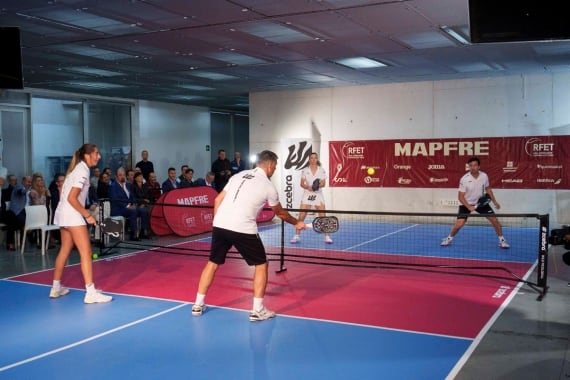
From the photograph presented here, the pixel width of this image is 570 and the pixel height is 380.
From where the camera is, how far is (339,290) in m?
7.83

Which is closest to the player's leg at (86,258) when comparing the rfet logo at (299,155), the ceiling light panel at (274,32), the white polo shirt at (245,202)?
the white polo shirt at (245,202)

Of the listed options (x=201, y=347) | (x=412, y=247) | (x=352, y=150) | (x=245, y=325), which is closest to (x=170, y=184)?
(x=352, y=150)

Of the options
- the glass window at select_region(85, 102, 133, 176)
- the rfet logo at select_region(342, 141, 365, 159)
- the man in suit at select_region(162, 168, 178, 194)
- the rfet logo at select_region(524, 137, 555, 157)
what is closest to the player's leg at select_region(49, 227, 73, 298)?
the man in suit at select_region(162, 168, 178, 194)

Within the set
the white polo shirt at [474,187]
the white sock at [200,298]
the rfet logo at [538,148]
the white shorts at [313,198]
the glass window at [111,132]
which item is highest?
the glass window at [111,132]

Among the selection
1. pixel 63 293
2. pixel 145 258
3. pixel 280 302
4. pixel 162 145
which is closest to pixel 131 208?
pixel 145 258

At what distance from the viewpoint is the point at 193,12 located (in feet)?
28.6

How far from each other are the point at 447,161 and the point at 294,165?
4349 mm

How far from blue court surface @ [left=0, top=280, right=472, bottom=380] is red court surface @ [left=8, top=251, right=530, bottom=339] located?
417mm

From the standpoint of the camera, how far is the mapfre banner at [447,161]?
15055 millimetres

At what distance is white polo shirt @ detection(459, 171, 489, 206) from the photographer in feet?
36.4

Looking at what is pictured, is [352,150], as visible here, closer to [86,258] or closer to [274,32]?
[274,32]

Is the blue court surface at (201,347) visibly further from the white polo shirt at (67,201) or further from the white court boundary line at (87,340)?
the white polo shirt at (67,201)

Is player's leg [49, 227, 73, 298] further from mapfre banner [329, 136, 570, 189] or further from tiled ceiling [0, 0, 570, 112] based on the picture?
mapfre banner [329, 136, 570, 189]

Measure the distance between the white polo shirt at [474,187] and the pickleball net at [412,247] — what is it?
635 millimetres
